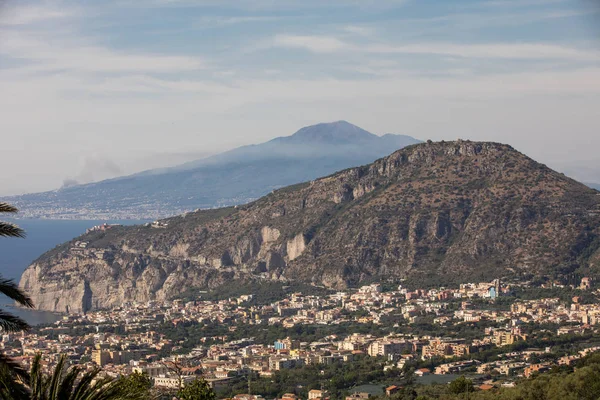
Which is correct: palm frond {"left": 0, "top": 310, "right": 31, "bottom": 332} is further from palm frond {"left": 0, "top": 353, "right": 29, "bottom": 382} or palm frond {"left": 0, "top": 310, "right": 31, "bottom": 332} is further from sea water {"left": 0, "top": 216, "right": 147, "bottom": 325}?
sea water {"left": 0, "top": 216, "right": 147, "bottom": 325}

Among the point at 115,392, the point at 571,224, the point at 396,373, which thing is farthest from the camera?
the point at 571,224

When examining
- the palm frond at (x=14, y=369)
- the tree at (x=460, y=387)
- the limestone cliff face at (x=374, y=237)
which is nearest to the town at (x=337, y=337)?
the tree at (x=460, y=387)

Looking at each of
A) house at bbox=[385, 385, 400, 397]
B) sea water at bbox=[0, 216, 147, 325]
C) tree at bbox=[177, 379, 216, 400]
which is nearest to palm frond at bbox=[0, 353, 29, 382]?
tree at bbox=[177, 379, 216, 400]

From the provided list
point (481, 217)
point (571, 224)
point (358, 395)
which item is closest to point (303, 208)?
point (481, 217)

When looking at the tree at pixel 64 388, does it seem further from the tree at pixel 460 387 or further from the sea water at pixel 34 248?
the sea water at pixel 34 248

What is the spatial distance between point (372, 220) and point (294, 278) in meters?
7.08

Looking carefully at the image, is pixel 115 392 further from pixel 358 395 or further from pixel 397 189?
pixel 397 189

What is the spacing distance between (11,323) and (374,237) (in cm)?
7219

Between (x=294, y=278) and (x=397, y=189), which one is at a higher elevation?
(x=397, y=189)

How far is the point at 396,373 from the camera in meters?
48.2

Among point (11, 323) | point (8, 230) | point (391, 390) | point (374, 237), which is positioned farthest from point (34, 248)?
point (8, 230)

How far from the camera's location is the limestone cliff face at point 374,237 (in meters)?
78.2

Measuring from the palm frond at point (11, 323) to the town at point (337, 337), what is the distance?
29.2 metres

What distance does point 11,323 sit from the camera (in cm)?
Result: 1045
